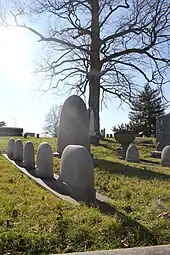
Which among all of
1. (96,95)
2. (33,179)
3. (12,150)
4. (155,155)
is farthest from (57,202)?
(96,95)

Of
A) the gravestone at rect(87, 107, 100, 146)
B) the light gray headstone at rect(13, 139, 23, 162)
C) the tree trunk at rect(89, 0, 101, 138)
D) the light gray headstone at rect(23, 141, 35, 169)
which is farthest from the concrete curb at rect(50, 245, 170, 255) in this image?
the tree trunk at rect(89, 0, 101, 138)

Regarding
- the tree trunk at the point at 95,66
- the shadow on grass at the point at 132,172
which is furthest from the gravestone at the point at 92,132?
the shadow on grass at the point at 132,172

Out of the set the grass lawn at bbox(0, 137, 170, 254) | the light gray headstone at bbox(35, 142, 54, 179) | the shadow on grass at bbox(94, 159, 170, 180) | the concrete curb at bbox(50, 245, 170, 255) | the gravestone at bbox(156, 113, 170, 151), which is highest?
the gravestone at bbox(156, 113, 170, 151)

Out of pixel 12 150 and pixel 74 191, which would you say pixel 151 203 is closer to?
pixel 74 191

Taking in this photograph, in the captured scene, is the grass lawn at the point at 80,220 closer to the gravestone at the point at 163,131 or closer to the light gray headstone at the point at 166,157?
the light gray headstone at the point at 166,157

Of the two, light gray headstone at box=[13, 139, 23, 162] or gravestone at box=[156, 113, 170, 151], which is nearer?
light gray headstone at box=[13, 139, 23, 162]

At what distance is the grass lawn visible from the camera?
12.4 feet

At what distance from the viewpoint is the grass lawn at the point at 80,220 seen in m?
3.78

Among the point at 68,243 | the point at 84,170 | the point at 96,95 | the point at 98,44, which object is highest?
the point at 98,44

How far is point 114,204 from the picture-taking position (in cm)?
567

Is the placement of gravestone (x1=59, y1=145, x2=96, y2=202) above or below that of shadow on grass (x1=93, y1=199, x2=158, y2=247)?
above

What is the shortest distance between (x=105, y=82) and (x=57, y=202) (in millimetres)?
22163

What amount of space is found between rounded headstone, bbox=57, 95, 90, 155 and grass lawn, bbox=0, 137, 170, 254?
16.7 ft

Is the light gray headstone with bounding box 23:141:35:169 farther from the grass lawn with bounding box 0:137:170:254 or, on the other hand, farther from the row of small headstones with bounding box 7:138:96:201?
the row of small headstones with bounding box 7:138:96:201
